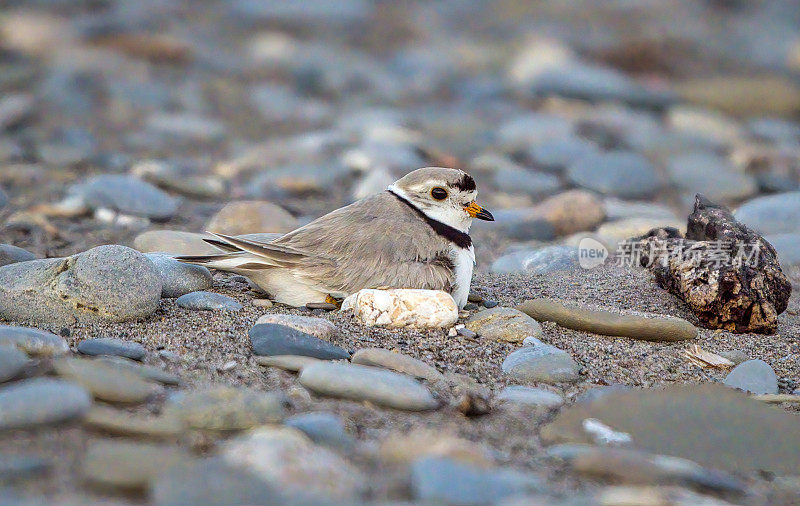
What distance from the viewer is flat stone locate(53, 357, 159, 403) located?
2559 mm

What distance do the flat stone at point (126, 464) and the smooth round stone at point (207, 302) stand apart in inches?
58.5

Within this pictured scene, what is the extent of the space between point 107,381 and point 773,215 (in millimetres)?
4977

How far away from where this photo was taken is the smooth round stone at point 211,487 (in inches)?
76.5

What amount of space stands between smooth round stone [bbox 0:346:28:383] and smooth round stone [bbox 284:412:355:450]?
863 millimetres

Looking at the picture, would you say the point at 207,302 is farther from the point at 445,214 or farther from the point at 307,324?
the point at 445,214

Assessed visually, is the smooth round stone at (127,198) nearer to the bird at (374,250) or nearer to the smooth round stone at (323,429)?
the bird at (374,250)

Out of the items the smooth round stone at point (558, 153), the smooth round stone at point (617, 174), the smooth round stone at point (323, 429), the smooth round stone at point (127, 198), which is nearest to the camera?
the smooth round stone at point (323, 429)

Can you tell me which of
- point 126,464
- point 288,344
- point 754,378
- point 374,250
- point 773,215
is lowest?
point 126,464

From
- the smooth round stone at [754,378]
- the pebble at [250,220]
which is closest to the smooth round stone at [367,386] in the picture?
the smooth round stone at [754,378]

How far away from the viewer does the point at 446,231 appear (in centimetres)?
403

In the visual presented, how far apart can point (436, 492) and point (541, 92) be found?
973 centimetres

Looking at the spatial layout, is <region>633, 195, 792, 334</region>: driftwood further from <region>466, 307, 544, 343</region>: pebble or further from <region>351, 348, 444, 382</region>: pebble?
<region>351, 348, 444, 382</region>: pebble

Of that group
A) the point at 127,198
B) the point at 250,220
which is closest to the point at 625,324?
the point at 250,220

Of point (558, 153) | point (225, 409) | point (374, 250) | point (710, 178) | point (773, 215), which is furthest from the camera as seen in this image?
point (558, 153)
